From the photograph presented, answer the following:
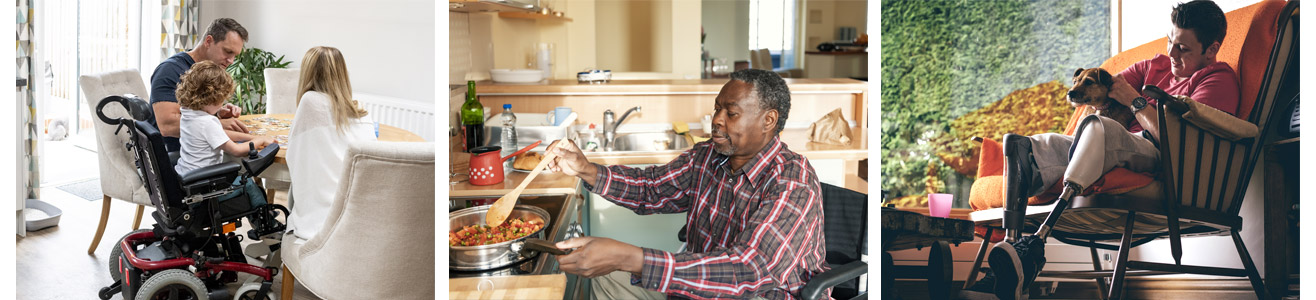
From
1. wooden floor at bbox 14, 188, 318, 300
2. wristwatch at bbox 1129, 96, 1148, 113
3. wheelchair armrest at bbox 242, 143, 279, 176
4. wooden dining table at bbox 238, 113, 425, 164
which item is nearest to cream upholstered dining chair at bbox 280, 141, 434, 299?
wheelchair armrest at bbox 242, 143, 279, 176

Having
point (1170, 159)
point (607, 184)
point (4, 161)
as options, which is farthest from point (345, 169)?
point (1170, 159)

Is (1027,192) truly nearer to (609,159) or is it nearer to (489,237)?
(609,159)

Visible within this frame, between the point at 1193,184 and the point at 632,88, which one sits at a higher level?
the point at 632,88

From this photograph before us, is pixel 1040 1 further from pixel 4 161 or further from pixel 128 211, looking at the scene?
pixel 128 211

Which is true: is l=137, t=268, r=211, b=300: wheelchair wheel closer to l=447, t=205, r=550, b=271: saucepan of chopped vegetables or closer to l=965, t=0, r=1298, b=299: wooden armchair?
l=447, t=205, r=550, b=271: saucepan of chopped vegetables

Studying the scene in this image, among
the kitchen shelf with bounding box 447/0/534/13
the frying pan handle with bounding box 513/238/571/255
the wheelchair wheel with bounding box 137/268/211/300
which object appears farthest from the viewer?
the wheelchair wheel with bounding box 137/268/211/300

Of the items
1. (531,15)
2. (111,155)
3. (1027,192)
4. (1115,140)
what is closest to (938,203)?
(1027,192)

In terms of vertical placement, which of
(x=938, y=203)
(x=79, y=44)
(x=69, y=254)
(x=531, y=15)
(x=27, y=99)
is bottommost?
(x=69, y=254)

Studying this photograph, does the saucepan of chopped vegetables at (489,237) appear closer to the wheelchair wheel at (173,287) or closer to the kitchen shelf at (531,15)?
the wheelchair wheel at (173,287)

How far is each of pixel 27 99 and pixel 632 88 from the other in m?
2.62

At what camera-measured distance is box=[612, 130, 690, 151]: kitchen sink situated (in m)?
3.19

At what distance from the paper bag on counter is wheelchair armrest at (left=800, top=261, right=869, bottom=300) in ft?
4.26

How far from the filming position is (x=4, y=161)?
2.05 meters

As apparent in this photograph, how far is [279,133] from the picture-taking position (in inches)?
137
